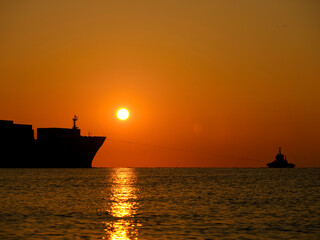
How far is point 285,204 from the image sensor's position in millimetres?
45250

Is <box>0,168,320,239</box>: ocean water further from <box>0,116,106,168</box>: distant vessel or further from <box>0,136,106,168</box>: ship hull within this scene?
<box>0,136,106,168</box>: ship hull

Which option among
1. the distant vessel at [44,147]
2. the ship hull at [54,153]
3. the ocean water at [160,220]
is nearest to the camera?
the ocean water at [160,220]

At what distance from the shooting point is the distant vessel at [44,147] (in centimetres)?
16962

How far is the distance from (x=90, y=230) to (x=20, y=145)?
14931cm

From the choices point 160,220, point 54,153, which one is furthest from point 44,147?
point 160,220

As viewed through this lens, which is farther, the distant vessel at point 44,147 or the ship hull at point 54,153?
the ship hull at point 54,153

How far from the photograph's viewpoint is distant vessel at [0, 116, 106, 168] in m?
170

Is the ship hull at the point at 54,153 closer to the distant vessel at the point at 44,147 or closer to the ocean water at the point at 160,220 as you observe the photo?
the distant vessel at the point at 44,147

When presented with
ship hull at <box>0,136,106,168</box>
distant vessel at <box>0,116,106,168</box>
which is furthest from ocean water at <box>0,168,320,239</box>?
ship hull at <box>0,136,106,168</box>

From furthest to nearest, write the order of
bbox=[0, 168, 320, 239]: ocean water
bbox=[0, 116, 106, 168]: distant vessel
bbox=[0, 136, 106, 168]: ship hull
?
bbox=[0, 136, 106, 168]: ship hull → bbox=[0, 116, 106, 168]: distant vessel → bbox=[0, 168, 320, 239]: ocean water

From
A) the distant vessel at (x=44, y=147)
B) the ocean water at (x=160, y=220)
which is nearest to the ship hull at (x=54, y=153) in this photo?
the distant vessel at (x=44, y=147)

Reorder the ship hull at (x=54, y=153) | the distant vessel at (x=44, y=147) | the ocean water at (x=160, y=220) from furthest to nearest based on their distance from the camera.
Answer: the ship hull at (x=54, y=153), the distant vessel at (x=44, y=147), the ocean water at (x=160, y=220)

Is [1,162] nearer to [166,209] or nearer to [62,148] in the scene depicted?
[62,148]

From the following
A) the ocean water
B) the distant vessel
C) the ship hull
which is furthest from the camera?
the ship hull
